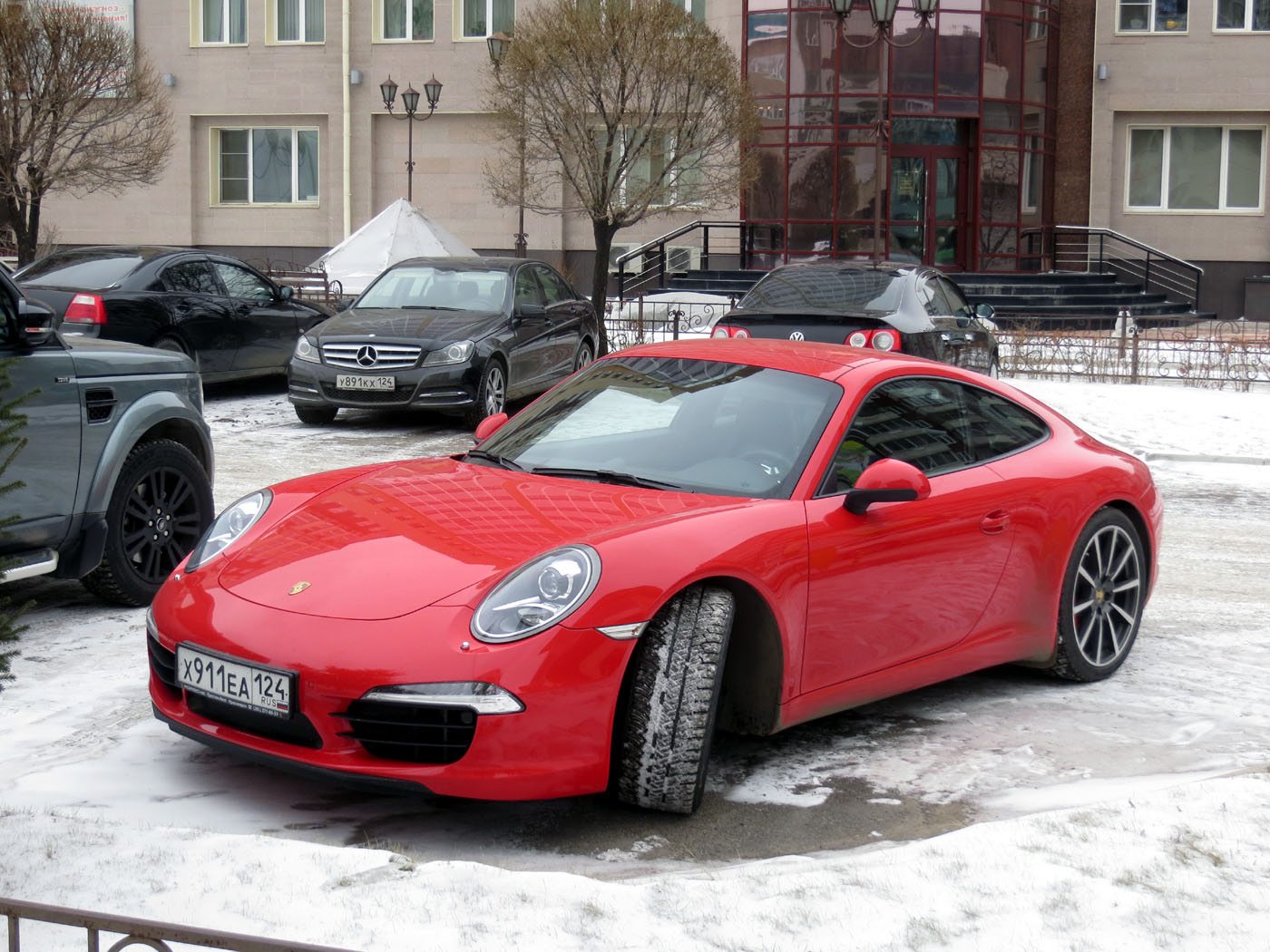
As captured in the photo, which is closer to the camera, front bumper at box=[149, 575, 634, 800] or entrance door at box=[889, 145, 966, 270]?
front bumper at box=[149, 575, 634, 800]

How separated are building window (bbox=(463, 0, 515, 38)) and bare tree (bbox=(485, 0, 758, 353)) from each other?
13.4 meters

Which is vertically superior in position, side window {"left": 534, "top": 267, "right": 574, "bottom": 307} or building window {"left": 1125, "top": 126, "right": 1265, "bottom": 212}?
building window {"left": 1125, "top": 126, "right": 1265, "bottom": 212}

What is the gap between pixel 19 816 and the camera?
4.05 m

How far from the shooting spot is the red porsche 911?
4.07 meters

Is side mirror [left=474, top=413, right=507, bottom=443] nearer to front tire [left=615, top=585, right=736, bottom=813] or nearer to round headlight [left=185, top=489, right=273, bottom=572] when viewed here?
round headlight [left=185, top=489, right=273, bottom=572]

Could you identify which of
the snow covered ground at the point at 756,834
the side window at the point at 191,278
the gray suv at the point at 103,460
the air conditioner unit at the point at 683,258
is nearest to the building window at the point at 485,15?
the air conditioner unit at the point at 683,258

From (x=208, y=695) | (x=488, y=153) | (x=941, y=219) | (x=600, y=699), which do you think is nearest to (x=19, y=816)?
(x=208, y=695)

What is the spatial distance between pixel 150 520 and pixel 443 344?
702cm

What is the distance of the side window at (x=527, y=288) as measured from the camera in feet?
49.5

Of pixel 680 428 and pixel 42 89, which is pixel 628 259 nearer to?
pixel 42 89

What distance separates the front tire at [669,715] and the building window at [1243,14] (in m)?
33.7

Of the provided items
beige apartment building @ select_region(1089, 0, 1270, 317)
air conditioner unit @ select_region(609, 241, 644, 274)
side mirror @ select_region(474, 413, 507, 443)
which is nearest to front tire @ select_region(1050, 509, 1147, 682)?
side mirror @ select_region(474, 413, 507, 443)

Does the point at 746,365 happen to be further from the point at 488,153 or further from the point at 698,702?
the point at 488,153

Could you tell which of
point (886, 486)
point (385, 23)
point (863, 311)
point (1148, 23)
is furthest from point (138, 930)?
point (385, 23)
